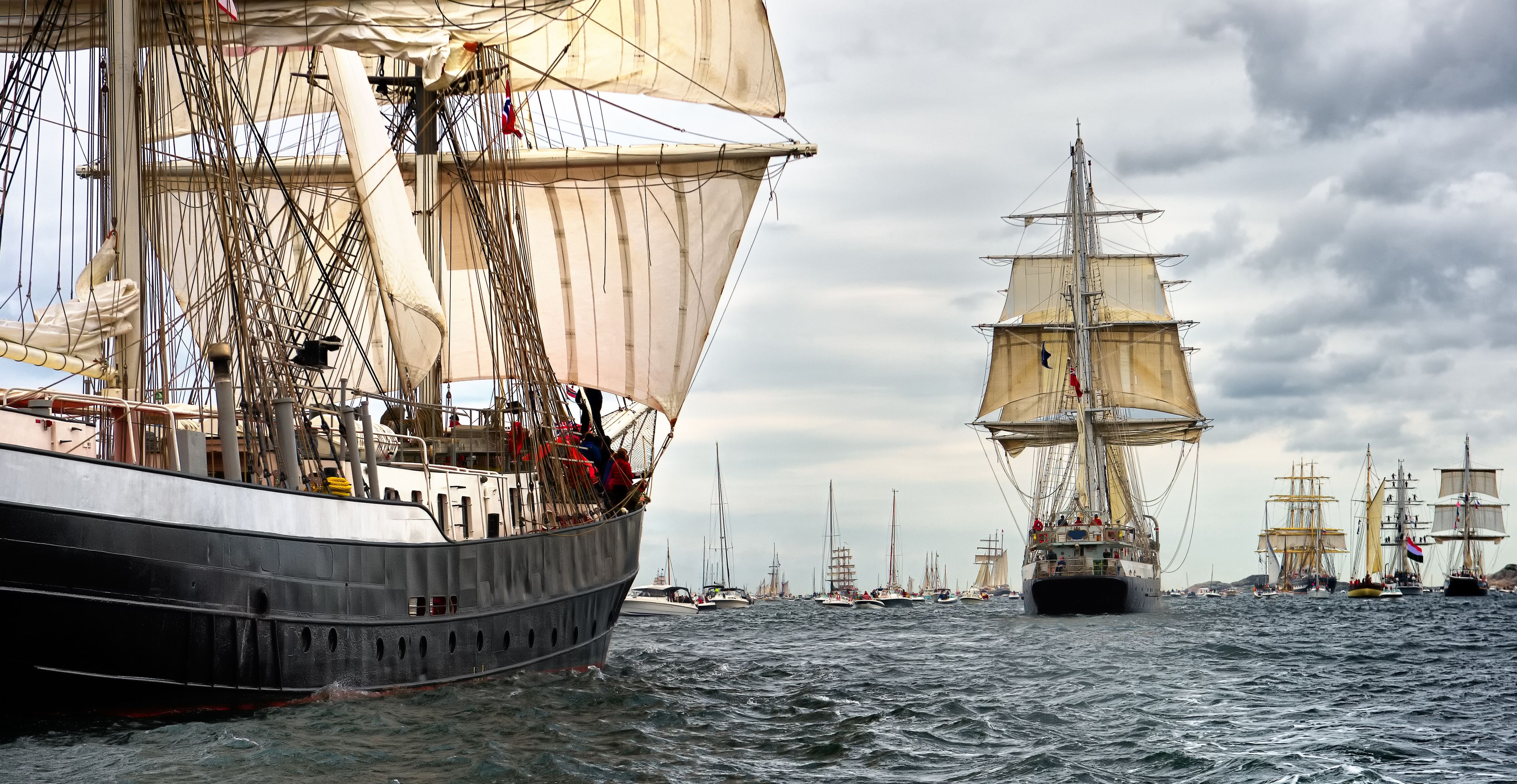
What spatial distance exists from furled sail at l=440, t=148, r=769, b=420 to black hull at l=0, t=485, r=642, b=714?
17.4 metres

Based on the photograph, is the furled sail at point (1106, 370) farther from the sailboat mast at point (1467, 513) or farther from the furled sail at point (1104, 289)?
the sailboat mast at point (1467, 513)

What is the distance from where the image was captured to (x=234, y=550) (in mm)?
14719

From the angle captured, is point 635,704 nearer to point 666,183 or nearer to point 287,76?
point 666,183

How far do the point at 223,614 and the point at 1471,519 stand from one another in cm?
13967

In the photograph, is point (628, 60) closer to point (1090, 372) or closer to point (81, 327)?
point (81, 327)

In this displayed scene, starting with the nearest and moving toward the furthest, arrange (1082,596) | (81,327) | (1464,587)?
Result: (81,327), (1082,596), (1464,587)

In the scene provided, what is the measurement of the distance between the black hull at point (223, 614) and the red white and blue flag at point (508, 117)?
1263cm

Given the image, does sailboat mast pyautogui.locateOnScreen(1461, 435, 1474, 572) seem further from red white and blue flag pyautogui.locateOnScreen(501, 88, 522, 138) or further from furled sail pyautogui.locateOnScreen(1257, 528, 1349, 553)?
red white and blue flag pyautogui.locateOnScreen(501, 88, 522, 138)

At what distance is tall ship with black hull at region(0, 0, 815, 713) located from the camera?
1380 cm

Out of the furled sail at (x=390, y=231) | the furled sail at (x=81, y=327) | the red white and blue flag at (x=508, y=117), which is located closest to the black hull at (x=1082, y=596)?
the red white and blue flag at (x=508, y=117)

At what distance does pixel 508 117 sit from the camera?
31.1 meters

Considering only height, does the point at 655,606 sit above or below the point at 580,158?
below

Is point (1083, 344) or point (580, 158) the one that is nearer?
point (580, 158)

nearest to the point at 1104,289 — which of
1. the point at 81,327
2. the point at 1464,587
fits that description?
the point at 1464,587
